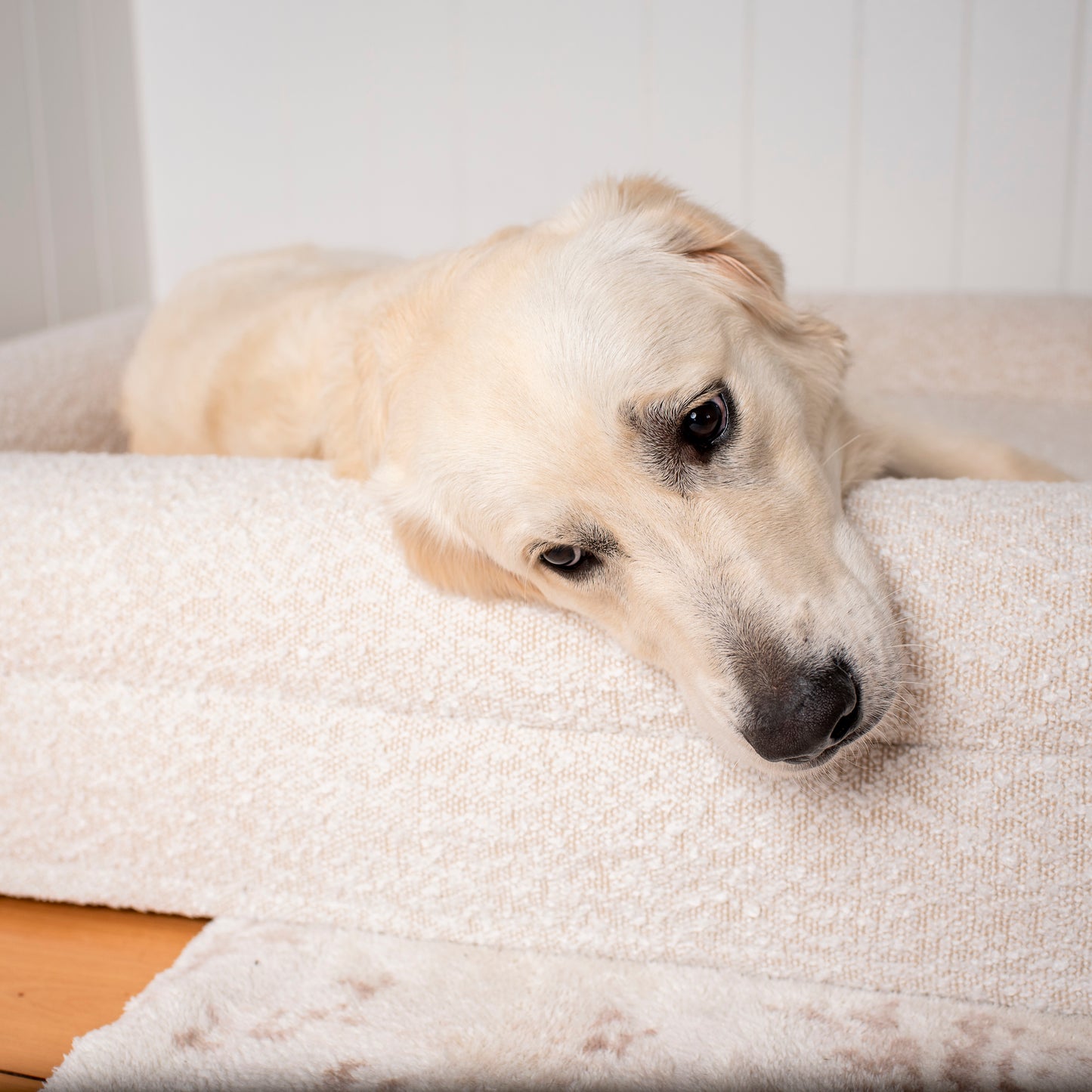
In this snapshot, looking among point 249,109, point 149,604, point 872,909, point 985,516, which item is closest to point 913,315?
point 985,516

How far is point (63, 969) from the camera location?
59.8 inches

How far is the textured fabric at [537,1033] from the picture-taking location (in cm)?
121

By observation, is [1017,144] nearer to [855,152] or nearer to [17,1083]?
[855,152]

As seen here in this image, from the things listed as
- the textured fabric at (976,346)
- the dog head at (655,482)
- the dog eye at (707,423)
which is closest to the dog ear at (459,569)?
the dog head at (655,482)

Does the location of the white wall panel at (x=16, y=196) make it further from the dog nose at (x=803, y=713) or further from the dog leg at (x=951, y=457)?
the dog nose at (x=803, y=713)

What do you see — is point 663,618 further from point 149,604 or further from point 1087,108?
point 1087,108

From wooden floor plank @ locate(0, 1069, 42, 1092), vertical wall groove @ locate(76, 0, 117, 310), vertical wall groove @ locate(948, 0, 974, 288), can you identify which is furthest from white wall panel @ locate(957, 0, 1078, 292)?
wooden floor plank @ locate(0, 1069, 42, 1092)

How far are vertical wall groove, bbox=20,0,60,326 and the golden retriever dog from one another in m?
2.84

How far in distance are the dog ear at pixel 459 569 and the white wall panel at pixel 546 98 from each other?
9.81ft

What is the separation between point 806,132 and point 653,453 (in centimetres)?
327

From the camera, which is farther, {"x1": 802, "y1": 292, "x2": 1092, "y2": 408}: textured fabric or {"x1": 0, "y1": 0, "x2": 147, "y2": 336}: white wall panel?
{"x1": 0, "y1": 0, "x2": 147, "y2": 336}: white wall panel

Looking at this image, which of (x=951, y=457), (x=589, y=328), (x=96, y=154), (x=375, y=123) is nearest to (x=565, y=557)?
(x=589, y=328)

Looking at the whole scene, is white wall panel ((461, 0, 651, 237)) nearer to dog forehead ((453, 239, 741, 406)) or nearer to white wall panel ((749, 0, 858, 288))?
white wall panel ((749, 0, 858, 288))

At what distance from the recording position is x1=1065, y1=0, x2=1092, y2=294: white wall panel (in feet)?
12.1
